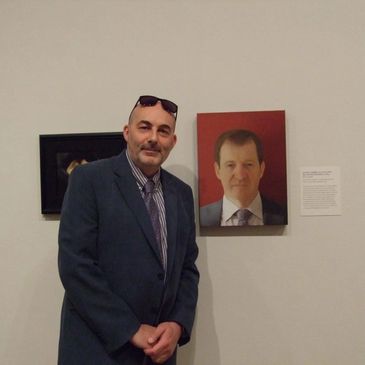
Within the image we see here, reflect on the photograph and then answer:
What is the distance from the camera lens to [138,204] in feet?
3.40

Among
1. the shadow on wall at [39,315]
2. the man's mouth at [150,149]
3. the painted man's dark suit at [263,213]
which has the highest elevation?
the man's mouth at [150,149]

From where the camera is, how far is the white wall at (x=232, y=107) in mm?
1369

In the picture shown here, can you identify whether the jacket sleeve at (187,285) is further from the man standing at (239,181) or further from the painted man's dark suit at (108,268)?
the man standing at (239,181)

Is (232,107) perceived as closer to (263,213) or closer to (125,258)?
(263,213)

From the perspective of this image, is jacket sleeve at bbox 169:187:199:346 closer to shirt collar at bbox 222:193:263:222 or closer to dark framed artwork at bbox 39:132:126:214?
shirt collar at bbox 222:193:263:222

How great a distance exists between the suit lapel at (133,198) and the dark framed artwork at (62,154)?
0.31 m

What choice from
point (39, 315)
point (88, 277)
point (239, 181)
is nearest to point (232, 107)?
point (239, 181)

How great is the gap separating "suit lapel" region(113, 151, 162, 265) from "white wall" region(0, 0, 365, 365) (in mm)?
352

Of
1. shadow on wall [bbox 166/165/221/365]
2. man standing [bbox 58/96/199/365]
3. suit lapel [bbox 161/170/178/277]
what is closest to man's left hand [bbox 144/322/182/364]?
man standing [bbox 58/96/199/365]

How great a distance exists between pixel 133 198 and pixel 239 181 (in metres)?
0.48

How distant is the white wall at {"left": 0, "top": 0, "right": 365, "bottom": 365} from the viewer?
137cm

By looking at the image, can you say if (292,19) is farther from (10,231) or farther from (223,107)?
(10,231)

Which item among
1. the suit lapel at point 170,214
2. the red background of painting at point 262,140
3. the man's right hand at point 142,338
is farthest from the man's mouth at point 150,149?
the man's right hand at point 142,338

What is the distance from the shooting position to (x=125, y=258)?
1.02 m
